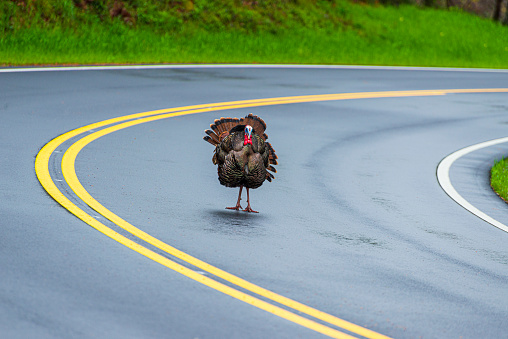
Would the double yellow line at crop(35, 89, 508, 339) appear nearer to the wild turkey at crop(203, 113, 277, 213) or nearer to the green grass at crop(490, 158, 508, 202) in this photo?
the wild turkey at crop(203, 113, 277, 213)

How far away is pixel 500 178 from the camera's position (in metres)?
12.1

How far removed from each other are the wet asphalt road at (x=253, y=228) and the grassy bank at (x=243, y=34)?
18.4ft

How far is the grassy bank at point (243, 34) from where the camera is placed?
21.9m

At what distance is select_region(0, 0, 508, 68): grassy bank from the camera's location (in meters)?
21.9

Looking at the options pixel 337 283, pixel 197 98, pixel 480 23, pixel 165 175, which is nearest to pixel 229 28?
pixel 197 98

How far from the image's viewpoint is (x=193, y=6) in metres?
28.2

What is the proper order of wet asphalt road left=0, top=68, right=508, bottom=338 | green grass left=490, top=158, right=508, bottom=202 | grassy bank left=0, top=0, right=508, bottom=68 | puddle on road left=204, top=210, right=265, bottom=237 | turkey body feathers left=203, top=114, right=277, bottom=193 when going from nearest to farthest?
wet asphalt road left=0, top=68, right=508, bottom=338 → puddle on road left=204, top=210, right=265, bottom=237 → turkey body feathers left=203, top=114, right=277, bottom=193 → green grass left=490, top=158, right=508, bottom=202 → grassy bank left=0, top=0, right=508, bottom=68

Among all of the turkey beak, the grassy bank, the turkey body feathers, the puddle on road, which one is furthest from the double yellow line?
the grassy bank

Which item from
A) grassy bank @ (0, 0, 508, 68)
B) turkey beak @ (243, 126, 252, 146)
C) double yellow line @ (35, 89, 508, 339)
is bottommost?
double yellow line @ (35, 89, 508, 339)

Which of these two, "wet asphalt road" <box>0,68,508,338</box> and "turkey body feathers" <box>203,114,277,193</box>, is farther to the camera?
"turkey body feathers" <box>203,114,277,193</box>

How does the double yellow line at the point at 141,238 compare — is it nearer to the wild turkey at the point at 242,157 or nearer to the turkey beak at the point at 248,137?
the wild turkey at the point at 242,157

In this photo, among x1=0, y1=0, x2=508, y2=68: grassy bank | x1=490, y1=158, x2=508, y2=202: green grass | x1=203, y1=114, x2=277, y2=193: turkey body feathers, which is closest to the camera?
x1=203, y1=114, x2=277, y2=193: turkey body feathers

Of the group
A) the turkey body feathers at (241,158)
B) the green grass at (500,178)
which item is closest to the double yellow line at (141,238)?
the turkey body feathers at (241,158)

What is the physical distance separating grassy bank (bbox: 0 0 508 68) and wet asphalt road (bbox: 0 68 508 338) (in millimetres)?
5612
